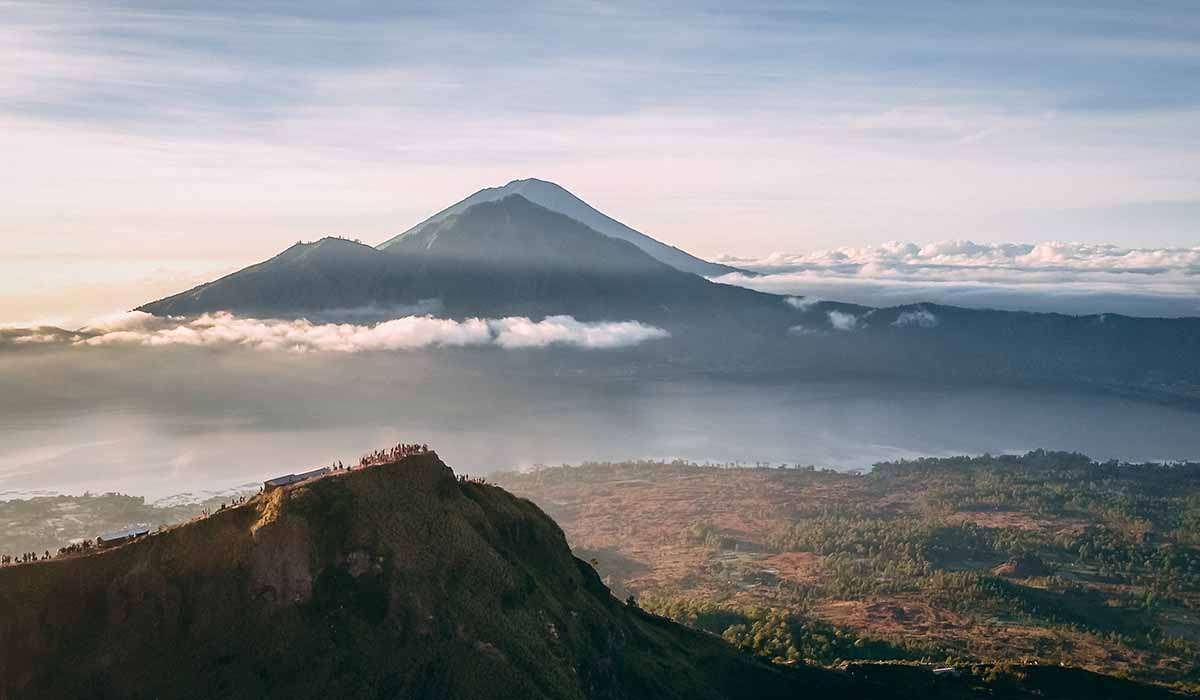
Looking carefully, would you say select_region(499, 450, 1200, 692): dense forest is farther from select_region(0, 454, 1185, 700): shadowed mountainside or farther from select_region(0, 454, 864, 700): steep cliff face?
select_region(0, 454, 864, 700): steep cliff face

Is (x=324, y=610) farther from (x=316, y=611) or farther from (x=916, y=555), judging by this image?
(x=916, y=555)

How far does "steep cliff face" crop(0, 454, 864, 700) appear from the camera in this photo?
32.5 meters

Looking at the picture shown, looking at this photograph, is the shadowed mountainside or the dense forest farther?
the dense forest

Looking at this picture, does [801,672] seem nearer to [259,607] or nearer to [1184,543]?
[259,607]

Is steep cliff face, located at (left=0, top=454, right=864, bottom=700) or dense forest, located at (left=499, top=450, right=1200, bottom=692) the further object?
dense forest, located at (left=499, top=450, right=1200, bottom=692)

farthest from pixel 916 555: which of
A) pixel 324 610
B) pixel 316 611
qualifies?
pixel 316 611

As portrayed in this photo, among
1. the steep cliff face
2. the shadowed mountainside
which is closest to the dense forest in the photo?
the shadowed mountainside

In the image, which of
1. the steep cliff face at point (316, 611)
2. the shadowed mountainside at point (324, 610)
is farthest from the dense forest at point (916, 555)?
the steep cliff face at point (316, 611)

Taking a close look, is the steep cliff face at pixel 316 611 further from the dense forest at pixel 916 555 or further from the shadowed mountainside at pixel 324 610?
the dense forest at pixel 916 555

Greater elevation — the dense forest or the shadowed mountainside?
the shadowed mountainside

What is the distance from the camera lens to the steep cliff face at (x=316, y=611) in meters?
32.5

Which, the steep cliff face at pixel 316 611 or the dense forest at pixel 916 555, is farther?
the dense forest at pixel 916 555

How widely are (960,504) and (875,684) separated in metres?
86.5

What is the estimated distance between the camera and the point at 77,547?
A: 35906 millimetres
